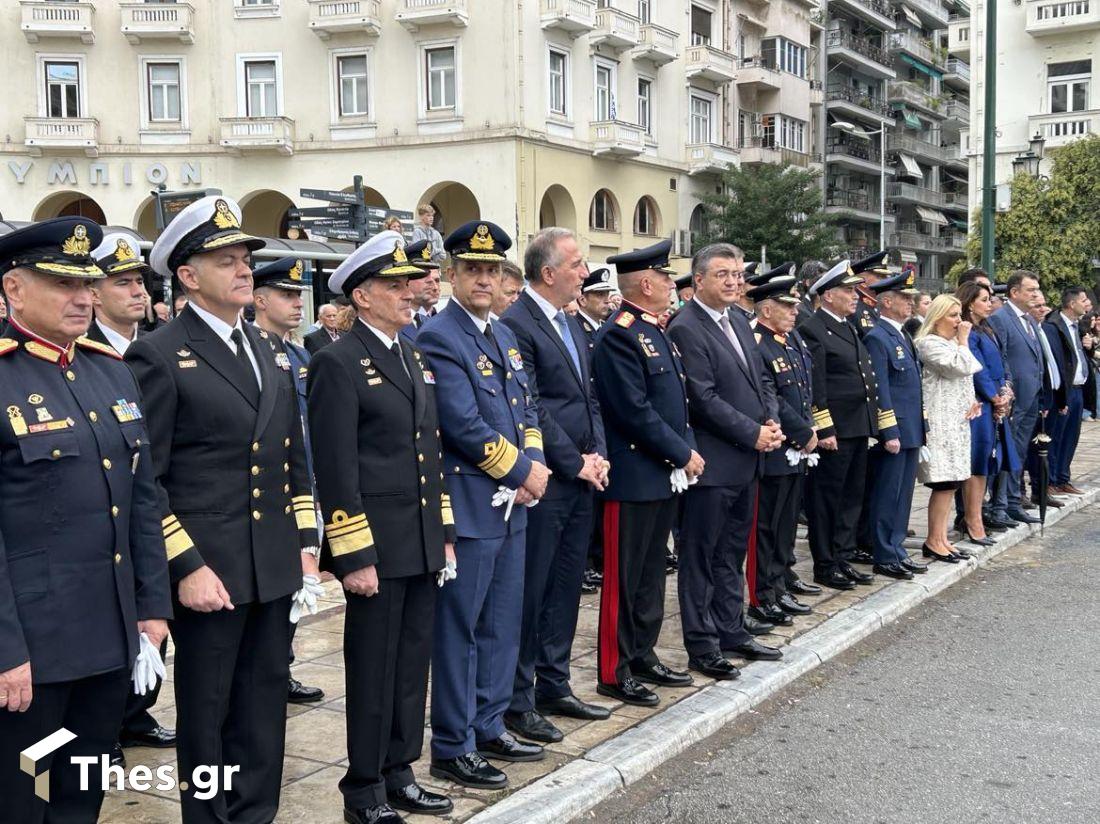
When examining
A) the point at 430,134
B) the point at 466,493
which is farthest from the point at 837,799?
the point at 430,134

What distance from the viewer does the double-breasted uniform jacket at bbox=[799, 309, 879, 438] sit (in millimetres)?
8688

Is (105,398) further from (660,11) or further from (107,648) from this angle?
(660,11)

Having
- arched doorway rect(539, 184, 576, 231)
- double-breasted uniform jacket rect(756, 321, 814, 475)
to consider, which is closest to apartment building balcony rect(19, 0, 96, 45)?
arched doorway rect(539, 184, 576, 231)

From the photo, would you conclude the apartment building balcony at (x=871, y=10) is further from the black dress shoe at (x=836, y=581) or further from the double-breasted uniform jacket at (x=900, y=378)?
the black dress shoe at (x=836, y=581)

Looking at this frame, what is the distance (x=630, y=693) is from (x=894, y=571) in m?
3.83

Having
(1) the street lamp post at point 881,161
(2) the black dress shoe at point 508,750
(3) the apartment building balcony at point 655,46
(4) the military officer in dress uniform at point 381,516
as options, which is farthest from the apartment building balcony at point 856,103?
(4) the military officer in dress uniform at point 381,516

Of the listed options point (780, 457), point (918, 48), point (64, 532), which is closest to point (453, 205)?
point (780, 457)

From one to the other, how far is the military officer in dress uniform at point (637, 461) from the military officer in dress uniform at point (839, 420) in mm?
2766

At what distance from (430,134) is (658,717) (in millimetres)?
27807

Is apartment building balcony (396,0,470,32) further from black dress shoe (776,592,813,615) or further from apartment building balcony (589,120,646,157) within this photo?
black dress shoe (776,592,813,615)

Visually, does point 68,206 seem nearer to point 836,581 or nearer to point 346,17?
point 346,17

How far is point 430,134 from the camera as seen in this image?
1248 inches

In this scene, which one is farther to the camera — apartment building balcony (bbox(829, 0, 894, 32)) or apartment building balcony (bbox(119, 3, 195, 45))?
apartment building balcony (bbox(829, 0, 894, 32))

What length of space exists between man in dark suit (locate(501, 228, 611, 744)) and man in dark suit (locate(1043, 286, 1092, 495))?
336 inches
